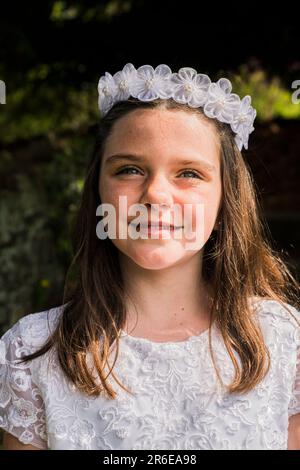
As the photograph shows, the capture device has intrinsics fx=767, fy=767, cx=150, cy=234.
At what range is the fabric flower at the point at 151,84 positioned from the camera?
88.1 inches

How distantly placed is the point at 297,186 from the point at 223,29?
1551 millimetres

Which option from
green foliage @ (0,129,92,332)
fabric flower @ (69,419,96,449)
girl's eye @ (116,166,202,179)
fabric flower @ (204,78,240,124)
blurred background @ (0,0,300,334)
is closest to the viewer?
fabric flower @ (69,419,96,449)

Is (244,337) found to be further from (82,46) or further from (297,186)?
(297,186)

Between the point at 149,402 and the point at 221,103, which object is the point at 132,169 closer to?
the point at 221,103

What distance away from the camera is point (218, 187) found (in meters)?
2.28

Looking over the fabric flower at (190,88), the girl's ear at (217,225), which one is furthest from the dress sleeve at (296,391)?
the fabric flower at (190,88)

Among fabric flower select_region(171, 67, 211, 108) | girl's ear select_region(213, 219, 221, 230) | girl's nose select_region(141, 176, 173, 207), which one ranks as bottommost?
girl's ear select_region(213, 219, 221, 230)

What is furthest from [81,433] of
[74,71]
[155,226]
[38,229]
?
[74,71]

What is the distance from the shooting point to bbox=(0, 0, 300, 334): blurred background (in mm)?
4125

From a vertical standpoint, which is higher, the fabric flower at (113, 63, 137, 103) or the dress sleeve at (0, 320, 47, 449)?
the fabric flower at (113, 63, 137, 103)

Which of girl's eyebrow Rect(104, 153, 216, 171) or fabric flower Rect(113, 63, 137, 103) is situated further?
fabric flower Rect(113, 63, 137, 103)

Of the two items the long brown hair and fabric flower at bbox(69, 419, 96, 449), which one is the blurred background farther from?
fabric flower at bbox(69, 419, 96, 449)

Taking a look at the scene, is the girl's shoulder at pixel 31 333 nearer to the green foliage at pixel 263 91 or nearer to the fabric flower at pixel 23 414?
the fabric flower at pixel 23 414

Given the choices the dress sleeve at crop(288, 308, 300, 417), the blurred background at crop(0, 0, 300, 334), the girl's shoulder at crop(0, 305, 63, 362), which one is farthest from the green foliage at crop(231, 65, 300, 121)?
the girl's shoulder at crop(0, 305, 63, 362)
